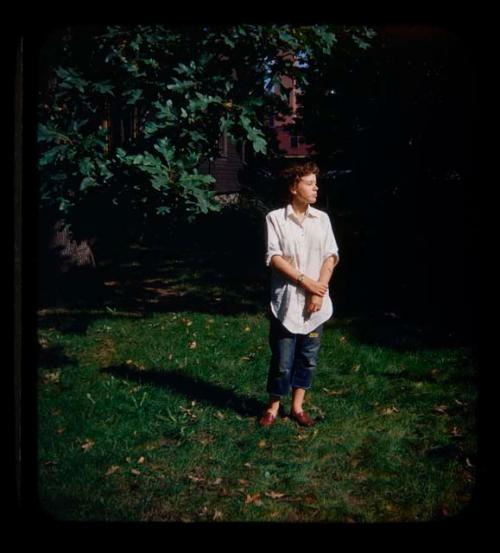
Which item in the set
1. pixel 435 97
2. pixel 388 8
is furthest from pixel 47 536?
pixel 435 97

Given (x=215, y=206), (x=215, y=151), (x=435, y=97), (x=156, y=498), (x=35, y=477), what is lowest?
(x=156, y=498)

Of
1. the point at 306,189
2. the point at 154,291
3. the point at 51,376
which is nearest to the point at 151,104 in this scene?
the point at 306,189

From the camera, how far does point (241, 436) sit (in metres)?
4.41

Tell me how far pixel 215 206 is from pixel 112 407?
220cm

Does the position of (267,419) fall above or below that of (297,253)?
below

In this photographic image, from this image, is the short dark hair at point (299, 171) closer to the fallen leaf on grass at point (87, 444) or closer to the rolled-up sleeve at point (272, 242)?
the rolled-up sleeve at point (272, 242)

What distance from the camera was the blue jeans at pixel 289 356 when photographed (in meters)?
4.29

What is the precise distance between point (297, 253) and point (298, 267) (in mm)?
109

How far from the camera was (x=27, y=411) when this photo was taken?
284cm

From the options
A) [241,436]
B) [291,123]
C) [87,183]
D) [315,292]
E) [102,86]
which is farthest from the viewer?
[291,123]

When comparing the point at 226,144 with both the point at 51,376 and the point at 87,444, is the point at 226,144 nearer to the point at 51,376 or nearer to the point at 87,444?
the point at 51,376

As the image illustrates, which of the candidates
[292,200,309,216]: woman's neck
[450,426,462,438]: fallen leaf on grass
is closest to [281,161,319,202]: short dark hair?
[292,200,309,216]: woman's neck

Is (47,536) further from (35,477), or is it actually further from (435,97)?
(435,97)

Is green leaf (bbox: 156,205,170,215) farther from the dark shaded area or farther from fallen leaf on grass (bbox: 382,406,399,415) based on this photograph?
fallen leaf on grass (bbox: 382,406,399,415)
